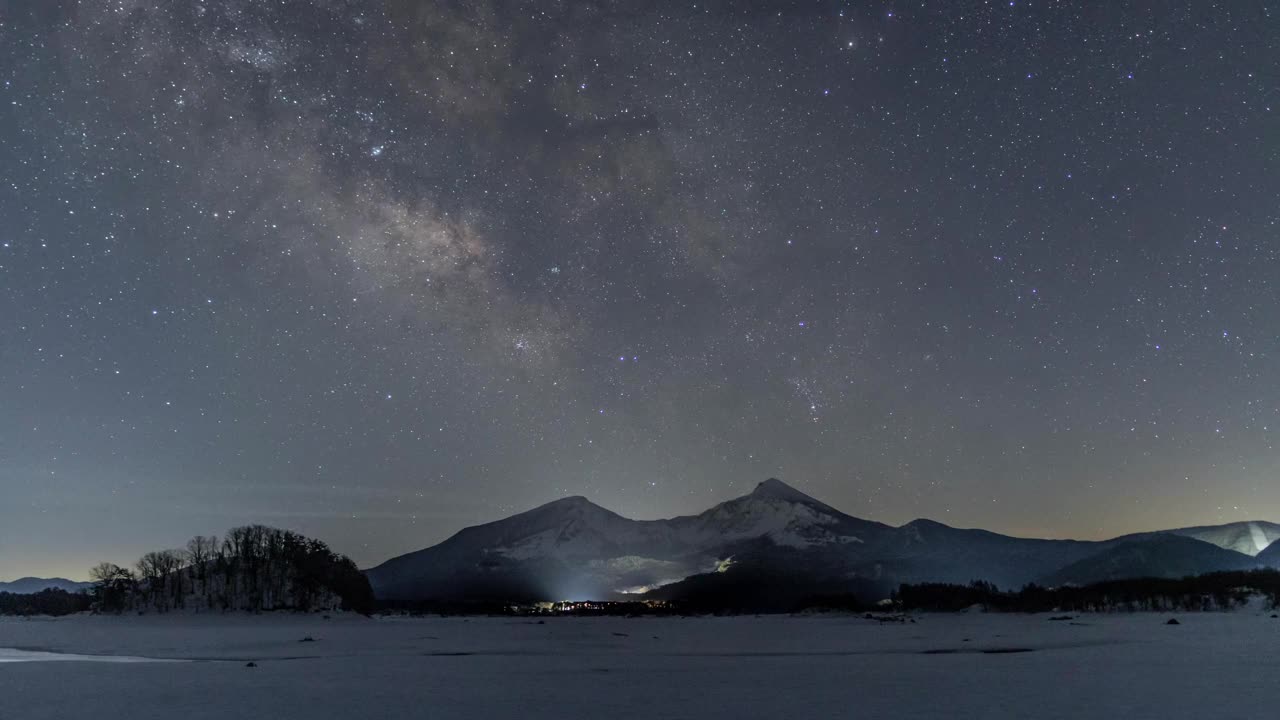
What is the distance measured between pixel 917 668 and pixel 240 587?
564 ft

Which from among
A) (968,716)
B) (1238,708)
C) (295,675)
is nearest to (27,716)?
(295,675)

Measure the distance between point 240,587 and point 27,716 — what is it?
172 meters

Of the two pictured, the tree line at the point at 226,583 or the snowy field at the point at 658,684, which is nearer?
the snowy field at the point at 658,684

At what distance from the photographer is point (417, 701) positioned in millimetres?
30094

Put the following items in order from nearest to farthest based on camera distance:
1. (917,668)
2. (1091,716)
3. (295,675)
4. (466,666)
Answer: (1091,716) < (295,675) < (917,668) < (466,666)

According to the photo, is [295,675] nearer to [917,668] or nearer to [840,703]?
[840,703]

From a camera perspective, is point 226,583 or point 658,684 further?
point 226,583

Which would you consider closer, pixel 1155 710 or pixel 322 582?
pixel 1155 710

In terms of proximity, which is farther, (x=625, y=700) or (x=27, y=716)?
(x=625, y=700)

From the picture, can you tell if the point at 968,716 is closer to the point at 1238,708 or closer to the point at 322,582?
the point at 1238,708

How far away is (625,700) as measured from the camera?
29516 mm

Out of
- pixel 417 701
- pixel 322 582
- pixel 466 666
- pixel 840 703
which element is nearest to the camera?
pixel 840 703

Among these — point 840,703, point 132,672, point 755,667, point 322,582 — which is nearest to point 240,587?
point 322,582

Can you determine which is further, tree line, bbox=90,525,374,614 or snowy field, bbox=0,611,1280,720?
tree line, bbox=90,525,374,614
